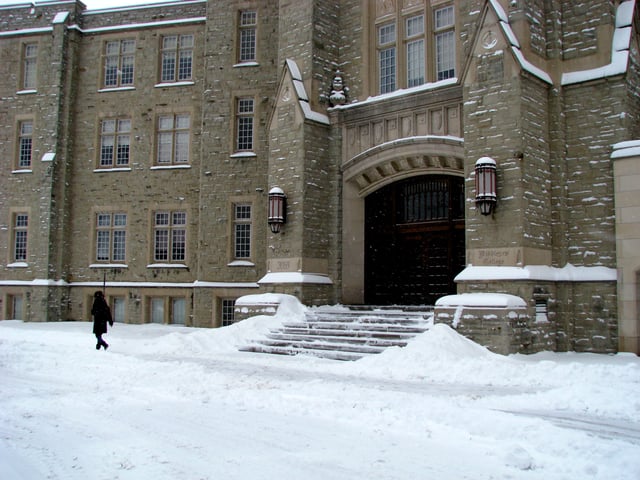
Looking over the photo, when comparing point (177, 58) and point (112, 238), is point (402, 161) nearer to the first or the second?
point (177, 58)

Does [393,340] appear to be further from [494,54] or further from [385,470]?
[385,470]

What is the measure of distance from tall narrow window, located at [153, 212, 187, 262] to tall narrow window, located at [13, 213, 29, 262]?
17.5 feet

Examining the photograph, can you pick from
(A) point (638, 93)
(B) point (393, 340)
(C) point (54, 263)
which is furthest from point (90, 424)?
(C) point (54, 263)

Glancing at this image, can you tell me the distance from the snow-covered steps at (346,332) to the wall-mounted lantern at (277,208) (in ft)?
8.30

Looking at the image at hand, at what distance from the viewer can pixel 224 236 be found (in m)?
19.9

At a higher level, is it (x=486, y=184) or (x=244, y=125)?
(x=244, y=125)

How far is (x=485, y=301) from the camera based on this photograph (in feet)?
38.4

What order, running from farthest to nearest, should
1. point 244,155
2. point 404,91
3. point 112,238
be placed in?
point 112,238, point 244,155, point 404,91

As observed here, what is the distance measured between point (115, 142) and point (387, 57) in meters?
10.9

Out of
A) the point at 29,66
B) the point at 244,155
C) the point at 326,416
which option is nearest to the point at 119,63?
the point at 29,66

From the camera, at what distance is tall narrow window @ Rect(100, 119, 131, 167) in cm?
2242

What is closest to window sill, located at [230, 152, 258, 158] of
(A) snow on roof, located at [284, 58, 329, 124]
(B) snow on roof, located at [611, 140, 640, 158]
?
(A) snow on roof, located at [284, 58, 329, 124]

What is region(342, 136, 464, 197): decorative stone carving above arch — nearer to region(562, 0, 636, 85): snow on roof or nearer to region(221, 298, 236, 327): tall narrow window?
region(562, 0, 636, 85): snow on roof

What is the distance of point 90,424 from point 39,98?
1953 cm
